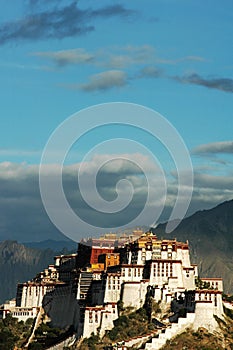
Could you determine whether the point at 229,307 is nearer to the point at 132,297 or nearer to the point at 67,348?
the point at 132,297

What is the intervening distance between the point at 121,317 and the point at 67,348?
36.4 feet

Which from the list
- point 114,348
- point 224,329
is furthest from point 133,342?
point 224,329

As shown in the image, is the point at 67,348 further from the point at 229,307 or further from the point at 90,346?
the point at 229,307

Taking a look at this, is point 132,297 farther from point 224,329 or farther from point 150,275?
point 224,329

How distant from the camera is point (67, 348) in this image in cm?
19512

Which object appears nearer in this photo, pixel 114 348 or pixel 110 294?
pixel 114 348

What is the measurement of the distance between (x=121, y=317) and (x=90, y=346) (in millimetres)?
7835

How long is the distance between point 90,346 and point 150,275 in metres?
18.1

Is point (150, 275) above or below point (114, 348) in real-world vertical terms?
above

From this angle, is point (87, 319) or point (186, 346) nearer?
point (186, 346)

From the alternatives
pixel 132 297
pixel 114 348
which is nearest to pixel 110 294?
pixel 132 297

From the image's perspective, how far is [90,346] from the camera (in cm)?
19050

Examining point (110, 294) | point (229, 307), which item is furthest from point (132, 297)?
point (229, 307)

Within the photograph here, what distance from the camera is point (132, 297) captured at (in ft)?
649
